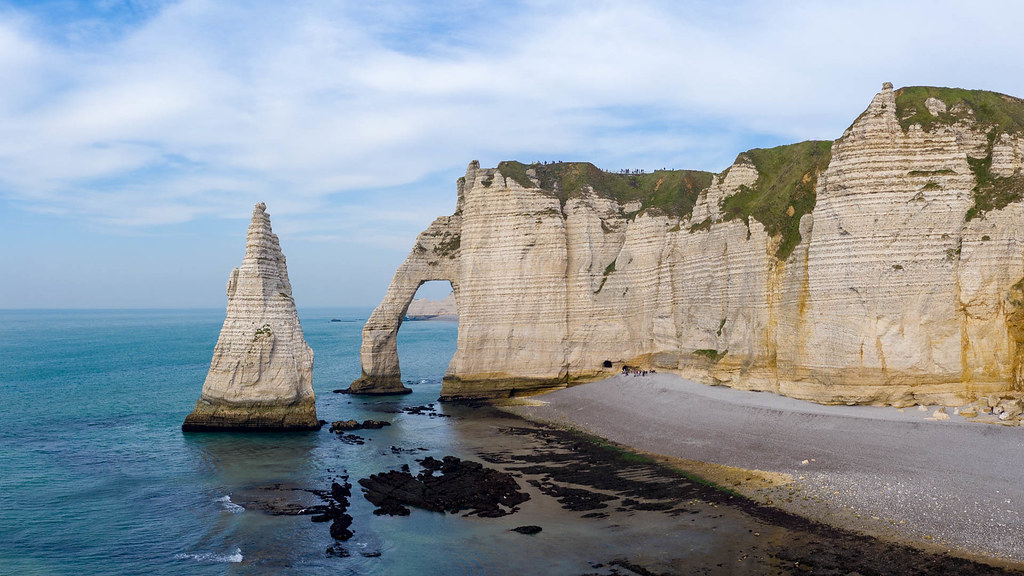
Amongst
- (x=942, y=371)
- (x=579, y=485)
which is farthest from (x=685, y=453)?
(x=942, y=371)

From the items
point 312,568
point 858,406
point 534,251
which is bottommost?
point 312,568

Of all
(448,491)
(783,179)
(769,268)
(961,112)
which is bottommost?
(448,491)

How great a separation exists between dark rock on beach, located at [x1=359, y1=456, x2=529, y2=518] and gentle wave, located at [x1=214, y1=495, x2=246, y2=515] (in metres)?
3.66

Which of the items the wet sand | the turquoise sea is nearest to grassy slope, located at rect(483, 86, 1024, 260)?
the wet sand

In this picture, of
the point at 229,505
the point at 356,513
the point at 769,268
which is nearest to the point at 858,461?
the point at 769,268

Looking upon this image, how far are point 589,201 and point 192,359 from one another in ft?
148

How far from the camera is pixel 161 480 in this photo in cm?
2339

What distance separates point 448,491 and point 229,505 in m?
6.40

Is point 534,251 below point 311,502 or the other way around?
the other way around

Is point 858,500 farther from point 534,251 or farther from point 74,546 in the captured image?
point 534,251

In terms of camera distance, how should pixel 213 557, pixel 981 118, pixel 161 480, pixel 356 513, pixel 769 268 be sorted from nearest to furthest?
pixel 213 557
pixel 356 513
pixel 161 480
pixel 981 118
pixel 769 268

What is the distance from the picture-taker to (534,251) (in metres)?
40.4

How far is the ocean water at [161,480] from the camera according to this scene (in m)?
16.7

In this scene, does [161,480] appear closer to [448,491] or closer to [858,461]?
[448,491]
